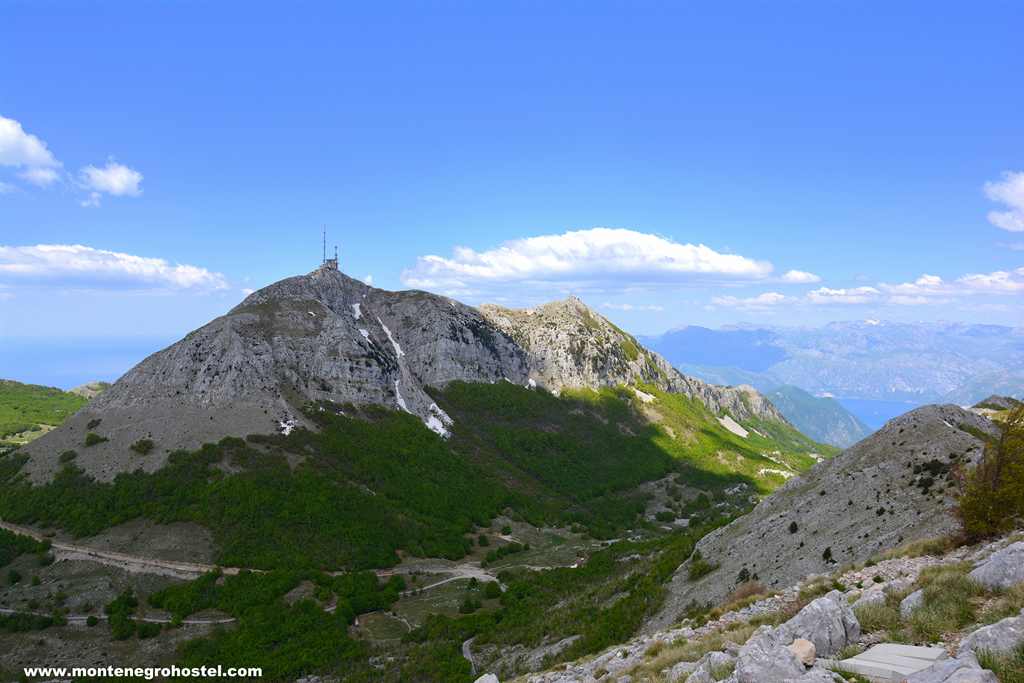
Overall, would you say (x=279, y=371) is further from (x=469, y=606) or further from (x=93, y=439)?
A: (x=469, y=606)

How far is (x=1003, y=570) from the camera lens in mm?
18172

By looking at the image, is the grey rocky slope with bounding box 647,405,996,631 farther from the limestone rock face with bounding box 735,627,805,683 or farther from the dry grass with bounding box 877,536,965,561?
the limestone rock face with bounding box 735,627,805,683

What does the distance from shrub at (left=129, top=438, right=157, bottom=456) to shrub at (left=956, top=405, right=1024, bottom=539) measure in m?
122

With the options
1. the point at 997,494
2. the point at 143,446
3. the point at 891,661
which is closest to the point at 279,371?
the point at 143,446

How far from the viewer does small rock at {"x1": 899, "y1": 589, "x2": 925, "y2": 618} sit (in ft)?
60.0

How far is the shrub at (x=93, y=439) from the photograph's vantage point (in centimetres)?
10794

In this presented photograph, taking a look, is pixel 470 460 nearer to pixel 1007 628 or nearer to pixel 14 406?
pixel 1007 628

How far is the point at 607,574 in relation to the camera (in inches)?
3007

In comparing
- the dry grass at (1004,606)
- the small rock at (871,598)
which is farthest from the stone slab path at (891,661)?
the small rock at (871,598)

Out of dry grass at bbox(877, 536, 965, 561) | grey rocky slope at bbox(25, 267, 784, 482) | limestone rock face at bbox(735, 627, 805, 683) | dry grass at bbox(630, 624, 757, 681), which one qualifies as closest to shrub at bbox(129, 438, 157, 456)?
grey rocky slope at bbox(25, 267, 784, 482)

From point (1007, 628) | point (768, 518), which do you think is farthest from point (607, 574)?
point (1007, 628)

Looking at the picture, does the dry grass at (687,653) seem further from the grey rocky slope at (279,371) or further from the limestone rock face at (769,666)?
the grey rocky slope at (279,371)

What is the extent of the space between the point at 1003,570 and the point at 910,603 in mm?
3050

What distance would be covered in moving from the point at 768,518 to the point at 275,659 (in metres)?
58.8
